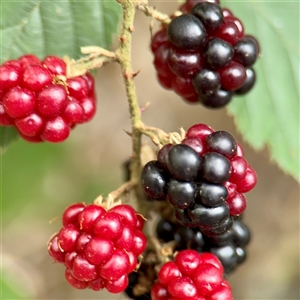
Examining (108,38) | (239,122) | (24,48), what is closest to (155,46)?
(108,38)

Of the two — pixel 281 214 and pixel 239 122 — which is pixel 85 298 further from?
pixel 239 122

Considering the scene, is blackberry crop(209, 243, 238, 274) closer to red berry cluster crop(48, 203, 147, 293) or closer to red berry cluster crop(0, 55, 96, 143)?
red berry cluster crop(48, 203, 147, 293)

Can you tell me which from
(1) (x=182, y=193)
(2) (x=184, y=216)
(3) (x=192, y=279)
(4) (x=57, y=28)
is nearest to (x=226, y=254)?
(3) (x=192, y=279)

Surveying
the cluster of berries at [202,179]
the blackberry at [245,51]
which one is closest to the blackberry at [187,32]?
the blackberry at [245,51]

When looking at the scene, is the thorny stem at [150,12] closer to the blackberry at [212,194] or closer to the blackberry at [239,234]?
the blackberry at [212,194]

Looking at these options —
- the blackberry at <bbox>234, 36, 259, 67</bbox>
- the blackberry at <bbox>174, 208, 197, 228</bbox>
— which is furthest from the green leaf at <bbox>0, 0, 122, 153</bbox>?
the blackberry at <bbox>174, 208, 197, 228</bbox>
